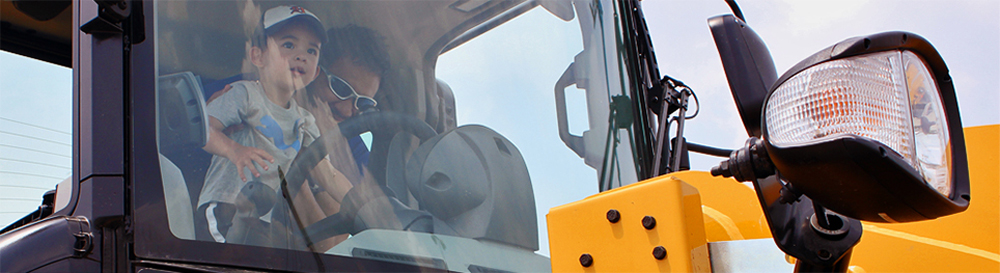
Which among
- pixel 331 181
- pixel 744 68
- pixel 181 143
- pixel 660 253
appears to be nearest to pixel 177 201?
pixel 181 143

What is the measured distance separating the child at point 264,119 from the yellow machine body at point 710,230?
18.7 inches

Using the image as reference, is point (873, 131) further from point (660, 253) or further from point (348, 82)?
point (348, 82)

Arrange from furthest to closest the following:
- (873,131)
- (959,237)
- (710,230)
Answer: (710,230) → (959,237) → (873,131)

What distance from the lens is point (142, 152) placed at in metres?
1.12

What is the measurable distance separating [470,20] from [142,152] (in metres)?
0.69

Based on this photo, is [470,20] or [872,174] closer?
[872,174]

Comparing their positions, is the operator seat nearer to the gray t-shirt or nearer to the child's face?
the gray t-shirt

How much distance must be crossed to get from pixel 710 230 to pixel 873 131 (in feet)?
2.67

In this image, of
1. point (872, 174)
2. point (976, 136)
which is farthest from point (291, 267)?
point (976, 136)

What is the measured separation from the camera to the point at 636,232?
1.06 metres

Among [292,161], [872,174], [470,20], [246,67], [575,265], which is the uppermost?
[470,20]

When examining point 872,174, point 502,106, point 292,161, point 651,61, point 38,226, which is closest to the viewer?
point 872,174

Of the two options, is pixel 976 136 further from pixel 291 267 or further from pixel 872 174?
pixel 291 267

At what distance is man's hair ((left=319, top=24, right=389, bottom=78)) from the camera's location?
1.30 m
